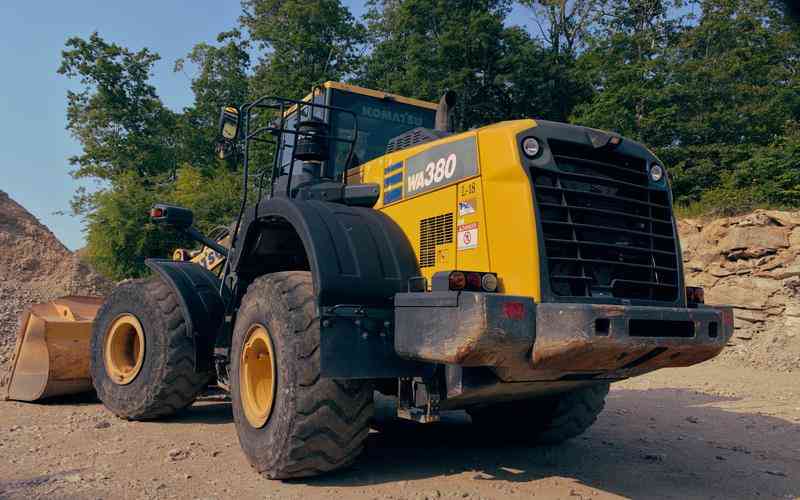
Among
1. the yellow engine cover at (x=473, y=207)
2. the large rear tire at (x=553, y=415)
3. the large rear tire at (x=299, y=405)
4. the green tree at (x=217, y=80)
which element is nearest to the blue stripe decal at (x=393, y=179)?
the yellow engine cover at (x=473, y=207)

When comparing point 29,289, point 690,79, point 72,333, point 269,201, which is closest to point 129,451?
point 269,201

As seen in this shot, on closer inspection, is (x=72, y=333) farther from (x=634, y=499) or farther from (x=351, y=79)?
(x=351, y=79)

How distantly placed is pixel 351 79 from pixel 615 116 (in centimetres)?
1379

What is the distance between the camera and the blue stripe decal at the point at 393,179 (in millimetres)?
4711

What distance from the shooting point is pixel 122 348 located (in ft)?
21.2

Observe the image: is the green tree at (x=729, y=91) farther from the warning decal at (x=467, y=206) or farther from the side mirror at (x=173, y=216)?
the warning decal at (x=467, y=206)

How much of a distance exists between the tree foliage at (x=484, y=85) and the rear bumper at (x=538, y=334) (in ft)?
44.7

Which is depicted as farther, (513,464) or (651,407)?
(651,407)

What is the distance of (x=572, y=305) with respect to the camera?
3496 mm

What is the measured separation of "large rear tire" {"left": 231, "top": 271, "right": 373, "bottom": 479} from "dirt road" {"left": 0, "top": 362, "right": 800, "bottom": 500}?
0.52 ft

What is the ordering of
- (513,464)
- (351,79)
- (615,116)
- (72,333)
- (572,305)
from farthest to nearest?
(351,79) < (615,116) < (72,333) < (513,464) < (572,305)

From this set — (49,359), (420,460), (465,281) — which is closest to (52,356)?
(49,359)

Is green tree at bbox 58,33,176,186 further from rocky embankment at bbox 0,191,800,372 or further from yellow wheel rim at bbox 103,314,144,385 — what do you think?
yellow wheel rim at bbox 103,314,144,385

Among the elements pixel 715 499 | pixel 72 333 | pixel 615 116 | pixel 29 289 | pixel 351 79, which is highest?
pixel 351 79
